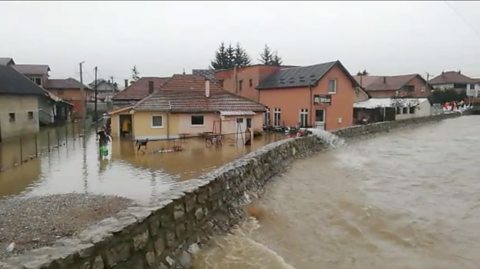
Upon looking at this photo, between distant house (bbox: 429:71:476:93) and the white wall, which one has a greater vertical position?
distant house (bbox: 429:71:476:93)

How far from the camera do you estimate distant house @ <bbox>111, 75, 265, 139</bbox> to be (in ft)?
97.1

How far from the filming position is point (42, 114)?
128 feet

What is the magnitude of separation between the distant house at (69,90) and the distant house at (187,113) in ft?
88.0

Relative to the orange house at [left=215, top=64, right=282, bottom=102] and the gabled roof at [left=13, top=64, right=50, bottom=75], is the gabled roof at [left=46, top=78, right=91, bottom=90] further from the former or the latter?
the orange house at [left=215, top=64, right=282, bottom=102]

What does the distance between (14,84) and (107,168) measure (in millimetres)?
19505

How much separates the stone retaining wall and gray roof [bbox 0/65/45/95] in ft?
88.3

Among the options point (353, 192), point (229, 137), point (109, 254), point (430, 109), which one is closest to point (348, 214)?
point (353, 192)

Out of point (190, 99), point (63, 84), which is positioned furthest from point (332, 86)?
point (63, 84)

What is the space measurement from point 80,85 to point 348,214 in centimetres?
5367

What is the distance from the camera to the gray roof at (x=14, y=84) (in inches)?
1178

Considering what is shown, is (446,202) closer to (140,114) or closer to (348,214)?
(348,214)

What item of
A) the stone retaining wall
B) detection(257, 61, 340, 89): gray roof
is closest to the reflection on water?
the stone retaining wall

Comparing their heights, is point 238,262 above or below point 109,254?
below

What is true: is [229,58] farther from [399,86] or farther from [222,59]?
[399,86]
